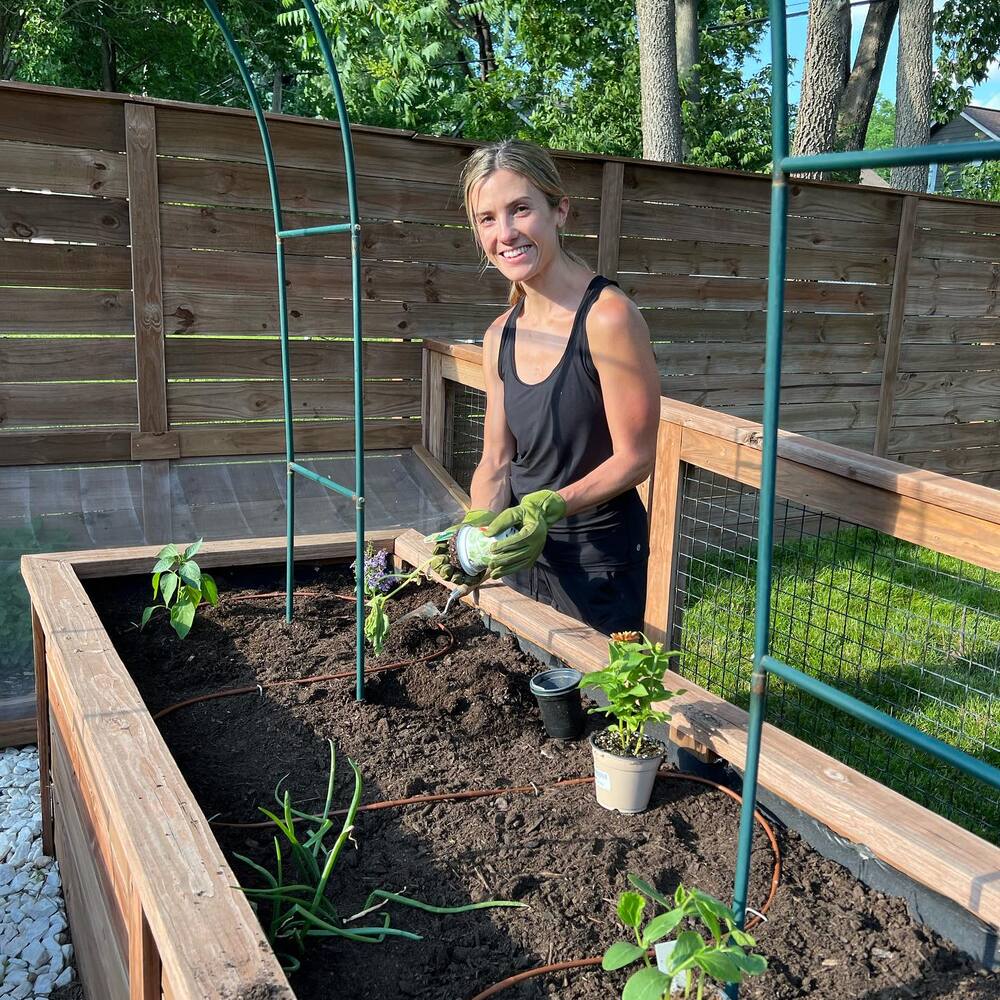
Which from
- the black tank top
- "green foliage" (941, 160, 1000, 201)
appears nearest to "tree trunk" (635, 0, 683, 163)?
the black tank top

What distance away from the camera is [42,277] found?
3455 mm

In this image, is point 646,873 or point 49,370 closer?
point 646,873

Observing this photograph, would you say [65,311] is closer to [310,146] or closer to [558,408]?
[310,146]

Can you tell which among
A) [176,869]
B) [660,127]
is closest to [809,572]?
[176,869]

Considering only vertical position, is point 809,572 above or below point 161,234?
below

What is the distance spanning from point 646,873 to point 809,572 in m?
3.95

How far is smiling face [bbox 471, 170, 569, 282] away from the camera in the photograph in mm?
1971

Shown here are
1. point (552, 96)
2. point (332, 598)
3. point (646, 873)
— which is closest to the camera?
point (646, 873)

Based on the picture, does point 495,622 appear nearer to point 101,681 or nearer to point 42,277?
point 101,681

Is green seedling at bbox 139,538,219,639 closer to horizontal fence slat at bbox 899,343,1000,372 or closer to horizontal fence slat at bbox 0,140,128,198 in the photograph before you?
horizontal fence slat at bbox 0,140,128,198

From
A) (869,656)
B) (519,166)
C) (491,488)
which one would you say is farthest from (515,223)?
(869,656)

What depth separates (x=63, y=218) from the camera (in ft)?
Result: 11.3

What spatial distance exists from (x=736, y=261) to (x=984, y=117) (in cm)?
3014

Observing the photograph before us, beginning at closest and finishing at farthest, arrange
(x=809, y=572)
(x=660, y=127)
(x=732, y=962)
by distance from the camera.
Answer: (x=732, y=962) < (x=809, y=572) < (x=660, y=127)
